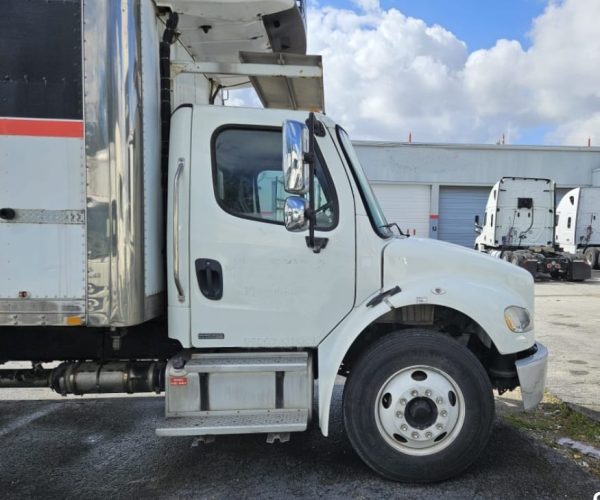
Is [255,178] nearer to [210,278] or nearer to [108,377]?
[210,278]

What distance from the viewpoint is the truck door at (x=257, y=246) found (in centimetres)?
319

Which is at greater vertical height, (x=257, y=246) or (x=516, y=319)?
(x=257, y=246)

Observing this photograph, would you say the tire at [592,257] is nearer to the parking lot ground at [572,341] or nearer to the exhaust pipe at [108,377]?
the parking lot ground at [572,341]

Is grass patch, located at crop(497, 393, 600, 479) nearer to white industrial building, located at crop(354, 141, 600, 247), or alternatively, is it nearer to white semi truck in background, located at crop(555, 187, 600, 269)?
white semi truck in background, located at crop(555, 187, 600, 269)

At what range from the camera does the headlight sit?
3234 mm

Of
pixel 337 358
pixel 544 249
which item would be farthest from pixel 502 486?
pixel 544 249

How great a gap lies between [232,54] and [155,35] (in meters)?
1.11

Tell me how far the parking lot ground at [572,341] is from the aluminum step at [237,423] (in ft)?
10.2

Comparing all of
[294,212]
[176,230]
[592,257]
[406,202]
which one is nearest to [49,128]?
[176,230]

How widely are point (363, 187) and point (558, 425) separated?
9.66ft

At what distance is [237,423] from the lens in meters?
3.10

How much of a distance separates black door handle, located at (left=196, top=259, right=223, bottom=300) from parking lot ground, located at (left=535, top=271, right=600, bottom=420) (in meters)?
3.75

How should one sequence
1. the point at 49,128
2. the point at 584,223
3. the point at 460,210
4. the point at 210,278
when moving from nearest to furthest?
the point at 49,128, the point at 210,278, the point at 584,223, the point at 460,210

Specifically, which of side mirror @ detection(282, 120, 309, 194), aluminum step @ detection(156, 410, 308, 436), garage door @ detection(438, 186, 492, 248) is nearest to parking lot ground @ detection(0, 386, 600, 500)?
aluminum step @ detection(156, 410, 308, 436)
